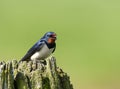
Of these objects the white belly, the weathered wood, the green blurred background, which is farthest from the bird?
the green blurred background

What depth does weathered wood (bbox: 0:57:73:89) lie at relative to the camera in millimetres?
5934

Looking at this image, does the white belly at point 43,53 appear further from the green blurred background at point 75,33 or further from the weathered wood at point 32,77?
the green blurred background at point 75,33

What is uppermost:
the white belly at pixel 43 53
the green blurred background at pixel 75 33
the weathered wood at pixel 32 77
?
the green blurred background at pixel 75 33

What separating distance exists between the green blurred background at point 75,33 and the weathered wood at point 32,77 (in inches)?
528

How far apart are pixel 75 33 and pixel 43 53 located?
19.9m

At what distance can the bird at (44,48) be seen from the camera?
10.3 m

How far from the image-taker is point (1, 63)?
6062 millimetres

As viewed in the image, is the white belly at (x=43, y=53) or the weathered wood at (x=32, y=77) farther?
the white belly at (x=43, y=53)

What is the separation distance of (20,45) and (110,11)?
32.3ft

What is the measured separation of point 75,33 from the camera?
30.2 meters

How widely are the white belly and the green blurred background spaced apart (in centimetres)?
944

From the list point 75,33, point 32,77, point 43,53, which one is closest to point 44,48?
point 43,53

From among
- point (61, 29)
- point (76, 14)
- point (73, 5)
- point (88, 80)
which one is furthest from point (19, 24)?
point (88, 80)

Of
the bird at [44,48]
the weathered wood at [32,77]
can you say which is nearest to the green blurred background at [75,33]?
the bird at [44,48]
